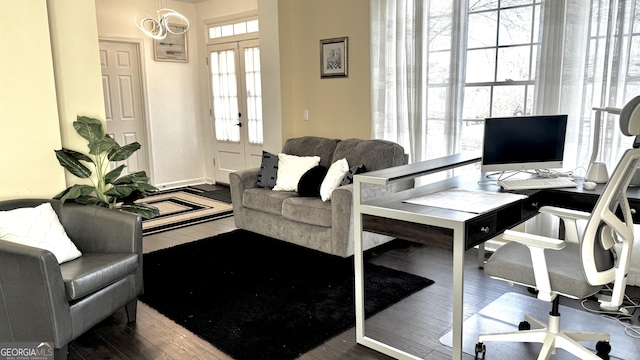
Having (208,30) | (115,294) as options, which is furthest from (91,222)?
(208,30)

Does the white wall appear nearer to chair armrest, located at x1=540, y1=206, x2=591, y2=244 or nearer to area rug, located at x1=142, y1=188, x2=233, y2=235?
area rug, located at x1=142, y1=188, x2=233, y2=235

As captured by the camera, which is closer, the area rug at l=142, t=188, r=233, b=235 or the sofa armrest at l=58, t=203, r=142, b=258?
the sofa armrest at l=58, t=203, r=142, b=258

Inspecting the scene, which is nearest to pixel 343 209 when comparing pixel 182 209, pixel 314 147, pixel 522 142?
pixel 314 147

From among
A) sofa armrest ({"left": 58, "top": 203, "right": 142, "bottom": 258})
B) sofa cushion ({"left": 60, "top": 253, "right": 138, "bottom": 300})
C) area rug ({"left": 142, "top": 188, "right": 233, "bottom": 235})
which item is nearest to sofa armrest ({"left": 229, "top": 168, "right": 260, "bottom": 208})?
area rug ({"left": 142, "top": 188, "right": 233, "bottom": 235})

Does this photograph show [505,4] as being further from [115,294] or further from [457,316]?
[115,294]

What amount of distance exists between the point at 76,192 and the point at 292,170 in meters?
1.86

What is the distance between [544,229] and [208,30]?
208 inches

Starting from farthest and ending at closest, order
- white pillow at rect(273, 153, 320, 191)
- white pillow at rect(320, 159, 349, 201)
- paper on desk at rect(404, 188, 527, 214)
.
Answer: white pillow at rect(273, 153, 320, 191), white pillow at rect(320, 159, 349, 201), paper on desk at rect(404, 188, 527, 214)

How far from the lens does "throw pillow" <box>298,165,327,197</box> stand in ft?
13.0

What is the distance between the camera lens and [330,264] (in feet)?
12.2

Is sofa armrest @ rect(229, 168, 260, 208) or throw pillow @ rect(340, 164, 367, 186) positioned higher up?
throw pillow @ rect(340, 164, 367, 186)

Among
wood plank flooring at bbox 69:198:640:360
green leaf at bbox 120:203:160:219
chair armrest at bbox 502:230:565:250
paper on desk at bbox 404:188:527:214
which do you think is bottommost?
wood plank flooring at bbox 69:198:640:360

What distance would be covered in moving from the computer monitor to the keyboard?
0.41ft

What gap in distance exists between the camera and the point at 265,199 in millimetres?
4133
